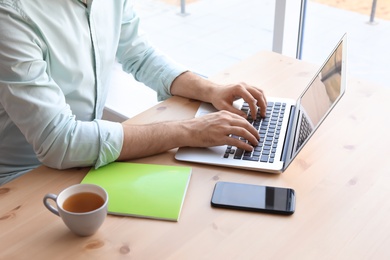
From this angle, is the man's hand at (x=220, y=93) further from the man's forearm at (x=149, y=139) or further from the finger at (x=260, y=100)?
the man's forearm at (x=149, y=139)

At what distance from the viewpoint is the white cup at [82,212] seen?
96cm

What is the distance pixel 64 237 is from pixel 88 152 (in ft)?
0.73

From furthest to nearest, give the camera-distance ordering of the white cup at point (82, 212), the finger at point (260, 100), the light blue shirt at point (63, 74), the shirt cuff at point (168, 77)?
the shirt cuff at point (168, 77) < the finger at point (260, 100) < the light blue shirt at point (63, 74) < the white cup at point (82, 212)

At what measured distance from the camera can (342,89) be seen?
1.15 m

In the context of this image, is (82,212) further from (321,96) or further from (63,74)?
(321,96)

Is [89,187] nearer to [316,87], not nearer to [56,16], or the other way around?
[56,16]

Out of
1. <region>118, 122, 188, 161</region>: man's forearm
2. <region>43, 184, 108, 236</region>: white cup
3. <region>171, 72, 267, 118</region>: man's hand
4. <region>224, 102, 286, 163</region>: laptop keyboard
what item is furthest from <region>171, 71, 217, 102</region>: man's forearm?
<region>43, 184, 108, 236</region>: white cup

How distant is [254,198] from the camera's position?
1.08 meters

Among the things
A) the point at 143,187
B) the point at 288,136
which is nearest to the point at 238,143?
the point at 288,136

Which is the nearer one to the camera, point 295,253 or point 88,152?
point 295,253

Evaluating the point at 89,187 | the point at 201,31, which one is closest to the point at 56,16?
the point at 89,187

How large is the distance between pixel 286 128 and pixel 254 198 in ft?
0.90

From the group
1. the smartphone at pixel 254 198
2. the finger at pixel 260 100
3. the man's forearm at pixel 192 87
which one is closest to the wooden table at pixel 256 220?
the smartphone at pixel 254 198

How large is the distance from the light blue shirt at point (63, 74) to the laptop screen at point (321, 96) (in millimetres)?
366
